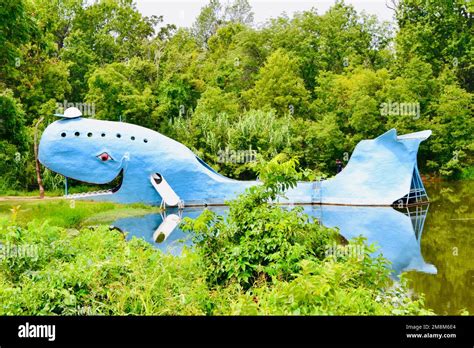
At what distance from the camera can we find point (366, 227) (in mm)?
10117

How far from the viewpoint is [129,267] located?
366cm

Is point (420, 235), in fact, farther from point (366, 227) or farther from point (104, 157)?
point (104, 157)

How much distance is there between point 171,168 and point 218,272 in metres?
10.4

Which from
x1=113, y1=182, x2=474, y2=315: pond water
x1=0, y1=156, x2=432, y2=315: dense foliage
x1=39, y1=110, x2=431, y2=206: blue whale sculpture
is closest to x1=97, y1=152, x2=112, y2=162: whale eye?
x1=39, y1=110, x2=431, y2=206: blue whale sculpture

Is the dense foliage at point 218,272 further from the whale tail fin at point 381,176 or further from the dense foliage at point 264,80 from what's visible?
the dense foliage at point 264,80

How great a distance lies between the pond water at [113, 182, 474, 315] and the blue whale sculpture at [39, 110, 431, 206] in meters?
0.53

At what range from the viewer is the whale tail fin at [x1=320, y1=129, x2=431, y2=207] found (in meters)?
13.7

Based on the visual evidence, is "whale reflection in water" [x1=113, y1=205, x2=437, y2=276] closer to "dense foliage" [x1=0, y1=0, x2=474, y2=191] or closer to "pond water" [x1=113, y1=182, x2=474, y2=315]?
"pond water" [x1=113, y1=182, x2=474, y2=315]

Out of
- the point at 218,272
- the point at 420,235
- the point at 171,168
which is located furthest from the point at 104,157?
the point at 218,272

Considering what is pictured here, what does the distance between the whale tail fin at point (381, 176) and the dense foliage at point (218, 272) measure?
9.81 m

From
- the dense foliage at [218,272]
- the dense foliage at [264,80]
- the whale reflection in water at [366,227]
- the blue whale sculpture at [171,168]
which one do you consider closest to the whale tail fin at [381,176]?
the blue whale sculpture at [171,168]

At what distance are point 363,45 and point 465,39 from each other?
10.6ft
